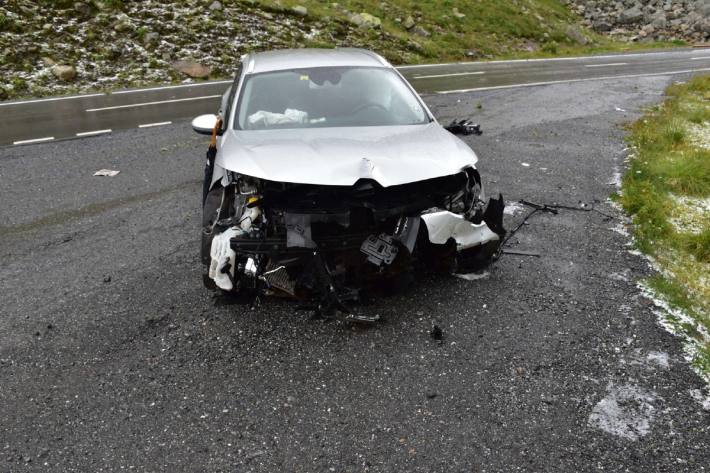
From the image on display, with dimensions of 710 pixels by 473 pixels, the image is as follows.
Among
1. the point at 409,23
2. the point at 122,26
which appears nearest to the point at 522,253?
the point at 122,26

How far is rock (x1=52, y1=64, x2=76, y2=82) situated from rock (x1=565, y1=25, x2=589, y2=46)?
23.2 meters

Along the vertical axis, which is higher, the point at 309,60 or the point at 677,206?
the point at 309,60

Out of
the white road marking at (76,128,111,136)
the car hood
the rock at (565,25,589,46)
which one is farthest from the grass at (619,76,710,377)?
the rock at (565,25,589,46)

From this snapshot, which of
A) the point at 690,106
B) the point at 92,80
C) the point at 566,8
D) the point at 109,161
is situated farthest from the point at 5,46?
the point at 566,8

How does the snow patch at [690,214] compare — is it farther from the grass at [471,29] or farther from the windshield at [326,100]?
the grass at [471,29]

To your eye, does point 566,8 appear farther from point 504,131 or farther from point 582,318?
point 582,318

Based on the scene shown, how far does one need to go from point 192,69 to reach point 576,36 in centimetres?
2065

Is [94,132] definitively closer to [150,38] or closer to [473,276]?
[150,38]

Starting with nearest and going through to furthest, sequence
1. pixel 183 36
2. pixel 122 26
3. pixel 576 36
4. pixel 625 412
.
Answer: pixel 625 412
pixel 122 26
pixel 183 36
pixel 576 36

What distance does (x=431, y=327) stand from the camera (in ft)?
13.0

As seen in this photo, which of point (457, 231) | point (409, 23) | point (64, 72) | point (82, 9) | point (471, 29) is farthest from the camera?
point (471, 29)

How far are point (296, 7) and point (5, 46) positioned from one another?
9.55m

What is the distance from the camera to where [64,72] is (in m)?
14.3

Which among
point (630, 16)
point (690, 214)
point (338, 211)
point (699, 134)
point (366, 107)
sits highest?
point (366, 107)
